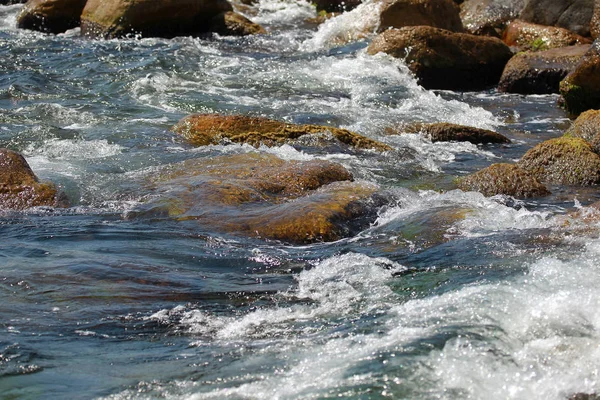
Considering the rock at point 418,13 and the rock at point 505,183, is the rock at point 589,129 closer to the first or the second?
the rock at point 505,183

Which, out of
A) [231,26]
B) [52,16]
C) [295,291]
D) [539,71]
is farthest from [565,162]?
[52,16]

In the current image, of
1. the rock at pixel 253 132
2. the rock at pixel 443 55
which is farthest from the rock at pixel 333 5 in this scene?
the rock at pixel 253 132

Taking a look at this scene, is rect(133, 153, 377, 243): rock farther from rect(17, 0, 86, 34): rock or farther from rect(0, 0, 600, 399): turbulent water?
rect(17, 0, 86, 34): rock

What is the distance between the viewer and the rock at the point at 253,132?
8852 mm

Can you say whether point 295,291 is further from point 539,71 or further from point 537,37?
point 537,37

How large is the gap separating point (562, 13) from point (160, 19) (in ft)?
24.4

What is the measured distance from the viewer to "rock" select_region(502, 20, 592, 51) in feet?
48.0

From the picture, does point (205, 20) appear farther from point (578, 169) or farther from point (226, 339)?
point (226, 339)

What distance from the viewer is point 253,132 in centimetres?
891

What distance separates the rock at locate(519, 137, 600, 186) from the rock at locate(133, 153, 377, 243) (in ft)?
6.34

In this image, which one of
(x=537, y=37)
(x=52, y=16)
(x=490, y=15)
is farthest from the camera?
(x=52, y=16)

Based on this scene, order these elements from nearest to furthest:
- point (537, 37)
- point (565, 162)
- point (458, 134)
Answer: point (565, 162), point (458, 134), point (537, 37)

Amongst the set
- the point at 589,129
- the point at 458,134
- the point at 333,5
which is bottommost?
the point at 458,134

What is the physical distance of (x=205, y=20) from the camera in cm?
1694
